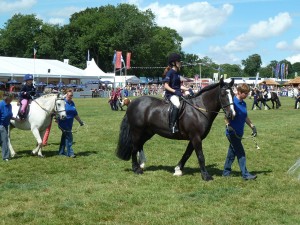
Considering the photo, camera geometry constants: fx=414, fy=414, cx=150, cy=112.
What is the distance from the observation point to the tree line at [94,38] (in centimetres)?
8838

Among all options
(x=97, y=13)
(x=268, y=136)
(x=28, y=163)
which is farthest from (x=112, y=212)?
(x=97, y=13)

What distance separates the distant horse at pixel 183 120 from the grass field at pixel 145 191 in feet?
1.57

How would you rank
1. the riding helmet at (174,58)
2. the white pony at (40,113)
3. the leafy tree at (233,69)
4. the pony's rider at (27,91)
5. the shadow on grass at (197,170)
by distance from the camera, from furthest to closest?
the leafy tree at (233,69) → the pony's rider at (27,91) → the white pony at (40,113) → the shadow on grass at (197,170) → the riding helmet at (174,58)

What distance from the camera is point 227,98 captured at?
8.72m

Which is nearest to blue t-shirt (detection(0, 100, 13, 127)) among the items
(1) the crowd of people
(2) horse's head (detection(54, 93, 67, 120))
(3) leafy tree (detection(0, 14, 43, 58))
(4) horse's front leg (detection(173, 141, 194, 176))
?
(1) the crowd of people

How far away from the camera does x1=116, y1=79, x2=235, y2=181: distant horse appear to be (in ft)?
29.3

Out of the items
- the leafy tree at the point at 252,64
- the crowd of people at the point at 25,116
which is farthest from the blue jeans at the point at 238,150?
the leafy tree at the point at 252,64

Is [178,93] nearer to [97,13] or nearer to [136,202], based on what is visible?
[136,202]

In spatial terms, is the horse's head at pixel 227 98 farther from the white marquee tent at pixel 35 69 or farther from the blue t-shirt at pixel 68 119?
the white marquee tent at pixel 35 69

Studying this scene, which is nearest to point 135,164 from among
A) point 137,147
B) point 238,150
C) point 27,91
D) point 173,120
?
point 137,147

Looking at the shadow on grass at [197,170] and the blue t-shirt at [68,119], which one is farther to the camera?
the blue t-shirt at [68,119]

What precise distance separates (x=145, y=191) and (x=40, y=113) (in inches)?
204

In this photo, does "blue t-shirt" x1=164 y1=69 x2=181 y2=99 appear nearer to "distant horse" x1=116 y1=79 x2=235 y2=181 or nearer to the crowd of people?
"distant horse" x1=116 y1=79 x2=235 y2=181

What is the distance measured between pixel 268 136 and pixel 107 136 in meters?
6.38
